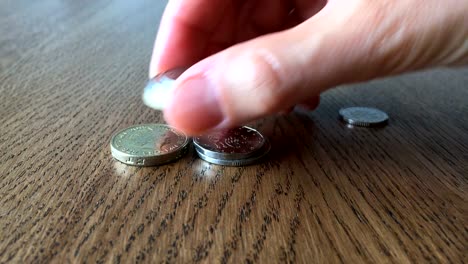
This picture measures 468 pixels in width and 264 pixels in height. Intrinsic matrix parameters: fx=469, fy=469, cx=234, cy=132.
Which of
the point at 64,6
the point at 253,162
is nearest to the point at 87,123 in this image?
the point at 253,162

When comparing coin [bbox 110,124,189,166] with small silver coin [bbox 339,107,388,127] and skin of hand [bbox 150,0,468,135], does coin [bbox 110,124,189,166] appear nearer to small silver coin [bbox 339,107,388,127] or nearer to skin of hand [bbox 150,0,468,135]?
skin of hand [bbox 150,0,468,135]

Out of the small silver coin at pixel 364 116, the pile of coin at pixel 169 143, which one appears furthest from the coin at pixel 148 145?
the small silver coin at pixel 364 116

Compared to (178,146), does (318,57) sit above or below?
above

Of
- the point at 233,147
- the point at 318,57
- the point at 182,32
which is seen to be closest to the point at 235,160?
the point at 233,147

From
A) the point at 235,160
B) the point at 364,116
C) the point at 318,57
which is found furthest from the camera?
the point at 364,116

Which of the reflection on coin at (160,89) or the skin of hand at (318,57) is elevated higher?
the skin of hand at (318,57)

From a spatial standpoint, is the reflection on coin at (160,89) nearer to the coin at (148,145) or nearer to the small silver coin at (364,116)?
the coin at (148,145)

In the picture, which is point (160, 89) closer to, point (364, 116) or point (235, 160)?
point (235, 160)
